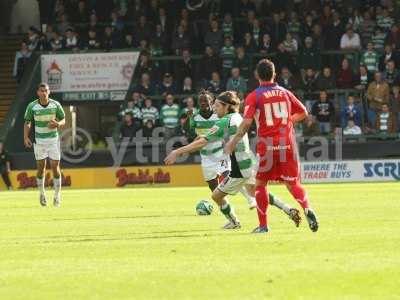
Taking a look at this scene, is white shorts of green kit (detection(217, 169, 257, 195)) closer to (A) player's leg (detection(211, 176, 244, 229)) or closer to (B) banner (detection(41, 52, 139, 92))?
(A) player's leg (detection(211, 176, 244, 229))

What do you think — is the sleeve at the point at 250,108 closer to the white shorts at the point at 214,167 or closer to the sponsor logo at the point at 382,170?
the white shorts at the point at 214,167

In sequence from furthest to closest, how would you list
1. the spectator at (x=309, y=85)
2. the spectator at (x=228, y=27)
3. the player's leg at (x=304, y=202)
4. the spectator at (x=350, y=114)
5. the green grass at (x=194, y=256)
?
the spectator at (x=228, y=27), the spectator at (x=309, y=85), the spectator at (x=350, y=114), the player's leg at (x=304, y=202), the green grass at (x=194, y=256)

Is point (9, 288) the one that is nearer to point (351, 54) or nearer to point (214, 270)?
point (214, 270)

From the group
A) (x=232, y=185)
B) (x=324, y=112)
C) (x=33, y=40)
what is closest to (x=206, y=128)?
(x=232, y=185)

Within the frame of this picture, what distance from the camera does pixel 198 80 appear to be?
37031 millimetres

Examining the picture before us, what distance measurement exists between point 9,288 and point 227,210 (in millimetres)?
6701

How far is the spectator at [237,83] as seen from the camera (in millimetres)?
35062

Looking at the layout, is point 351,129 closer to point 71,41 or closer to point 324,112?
point 324,112

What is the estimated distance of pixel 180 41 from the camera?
124 ft

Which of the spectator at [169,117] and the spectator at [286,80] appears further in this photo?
the spectator at [169,117]

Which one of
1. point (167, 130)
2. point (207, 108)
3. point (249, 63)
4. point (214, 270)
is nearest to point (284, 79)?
point (249, 63)

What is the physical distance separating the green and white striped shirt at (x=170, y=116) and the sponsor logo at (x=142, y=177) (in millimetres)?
1473

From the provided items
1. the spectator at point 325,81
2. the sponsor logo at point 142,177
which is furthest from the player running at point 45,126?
the spectator at point 325,81

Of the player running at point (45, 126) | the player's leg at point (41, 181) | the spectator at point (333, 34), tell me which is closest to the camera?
the player's leg at point (41, 181)
